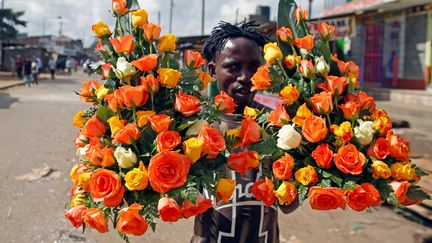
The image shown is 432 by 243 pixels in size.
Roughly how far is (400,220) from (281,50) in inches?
145

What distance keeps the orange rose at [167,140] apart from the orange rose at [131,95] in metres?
0.16

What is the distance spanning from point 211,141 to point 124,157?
1.01 ft

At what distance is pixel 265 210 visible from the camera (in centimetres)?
197

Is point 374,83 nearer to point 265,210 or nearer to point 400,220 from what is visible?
point 400,220

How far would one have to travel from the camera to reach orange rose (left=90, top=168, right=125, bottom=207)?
1.38 m

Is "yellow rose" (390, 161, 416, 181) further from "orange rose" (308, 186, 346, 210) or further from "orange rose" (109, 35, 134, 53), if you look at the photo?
"orange rose" (109, 35, 134, 53)

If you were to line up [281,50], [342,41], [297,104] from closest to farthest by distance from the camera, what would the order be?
[297,104]
[281,50]
[342,41]

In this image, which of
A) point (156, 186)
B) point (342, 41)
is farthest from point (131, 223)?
point (342, 41)

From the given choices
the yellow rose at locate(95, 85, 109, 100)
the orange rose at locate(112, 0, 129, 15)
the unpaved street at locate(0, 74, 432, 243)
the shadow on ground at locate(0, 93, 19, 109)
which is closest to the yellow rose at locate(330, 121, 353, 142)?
the yellow rose at locate(95, 85, 109, 100)

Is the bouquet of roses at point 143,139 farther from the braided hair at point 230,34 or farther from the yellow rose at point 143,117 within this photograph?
the braided hair at point 230,34

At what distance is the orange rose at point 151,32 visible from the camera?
1.70 metres

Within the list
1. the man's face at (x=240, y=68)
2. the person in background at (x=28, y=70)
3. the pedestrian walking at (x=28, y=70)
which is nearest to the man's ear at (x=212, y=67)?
the man's face at (x=240, y=68)

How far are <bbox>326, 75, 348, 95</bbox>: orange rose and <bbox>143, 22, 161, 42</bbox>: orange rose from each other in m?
0.73

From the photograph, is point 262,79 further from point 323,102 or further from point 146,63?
point 146,63
